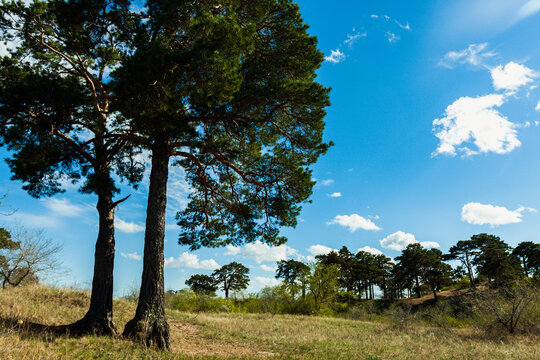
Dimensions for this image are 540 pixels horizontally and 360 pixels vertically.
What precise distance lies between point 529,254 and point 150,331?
5575cm

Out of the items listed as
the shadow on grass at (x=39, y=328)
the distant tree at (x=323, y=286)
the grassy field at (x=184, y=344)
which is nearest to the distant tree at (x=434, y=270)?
the distant tree at (x=323, y=286)

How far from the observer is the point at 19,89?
25.1ft

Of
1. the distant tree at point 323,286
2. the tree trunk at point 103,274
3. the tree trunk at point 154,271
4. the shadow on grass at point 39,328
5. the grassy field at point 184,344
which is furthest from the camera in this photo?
the distant tree at point 323,286

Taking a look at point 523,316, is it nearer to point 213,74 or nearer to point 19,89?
point 213,74

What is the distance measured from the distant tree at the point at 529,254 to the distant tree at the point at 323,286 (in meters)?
33.3

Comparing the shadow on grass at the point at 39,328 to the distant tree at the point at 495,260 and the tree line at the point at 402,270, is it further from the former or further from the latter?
the distant tree at the point at 495,260

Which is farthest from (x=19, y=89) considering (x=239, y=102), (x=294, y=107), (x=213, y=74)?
(x=294, y=107)

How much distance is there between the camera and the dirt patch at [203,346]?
856 centimetres

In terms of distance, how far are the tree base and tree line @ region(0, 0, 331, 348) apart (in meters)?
0.03

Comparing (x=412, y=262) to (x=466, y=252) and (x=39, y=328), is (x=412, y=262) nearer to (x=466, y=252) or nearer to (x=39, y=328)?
(x=466, y=252)

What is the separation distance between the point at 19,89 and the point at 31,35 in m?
3.30

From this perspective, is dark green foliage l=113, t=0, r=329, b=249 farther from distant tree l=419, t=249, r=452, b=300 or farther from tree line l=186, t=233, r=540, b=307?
distant tree l=419, t=249, r=452, b=300

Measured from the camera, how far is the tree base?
799 centimetres

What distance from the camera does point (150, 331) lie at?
808cm
